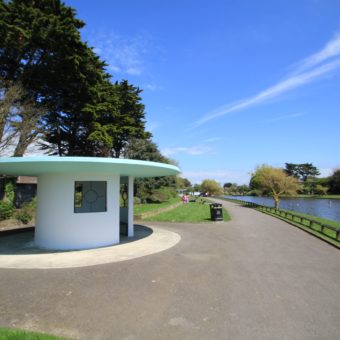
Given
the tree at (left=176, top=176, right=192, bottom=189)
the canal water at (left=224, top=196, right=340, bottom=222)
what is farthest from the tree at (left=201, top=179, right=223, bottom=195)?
the canal water at (left=224, top=196, right=340, bottom=222)

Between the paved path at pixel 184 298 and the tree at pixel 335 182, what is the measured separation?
72465 millimetres

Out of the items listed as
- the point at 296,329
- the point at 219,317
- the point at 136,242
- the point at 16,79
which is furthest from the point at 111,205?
the point at 16,79

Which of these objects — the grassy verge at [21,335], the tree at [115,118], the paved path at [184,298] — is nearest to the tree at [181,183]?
the tree at [115,118]

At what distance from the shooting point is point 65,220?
9.27m

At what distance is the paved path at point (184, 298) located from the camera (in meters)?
3.92

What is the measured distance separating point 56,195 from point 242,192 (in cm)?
9397

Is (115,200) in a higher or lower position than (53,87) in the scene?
lower

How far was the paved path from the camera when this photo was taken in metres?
3.92

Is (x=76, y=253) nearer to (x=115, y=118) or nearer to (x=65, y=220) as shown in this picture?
(x=65, y=220)

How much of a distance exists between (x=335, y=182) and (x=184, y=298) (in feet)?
258

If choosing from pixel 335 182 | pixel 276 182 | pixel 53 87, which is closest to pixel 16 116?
pixel 53 87

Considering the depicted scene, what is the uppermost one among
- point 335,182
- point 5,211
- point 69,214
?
point 335,182

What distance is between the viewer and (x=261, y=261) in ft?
24.8

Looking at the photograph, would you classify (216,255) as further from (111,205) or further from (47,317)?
(47,317)
